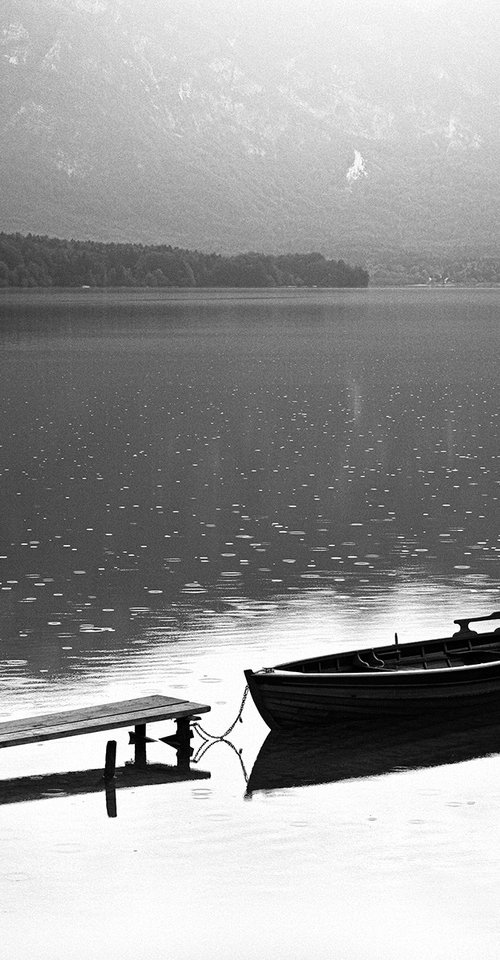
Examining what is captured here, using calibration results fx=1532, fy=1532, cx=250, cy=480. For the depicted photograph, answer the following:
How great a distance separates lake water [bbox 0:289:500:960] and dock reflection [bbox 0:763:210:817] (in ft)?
0.46

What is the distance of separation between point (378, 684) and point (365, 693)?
0.24 metres

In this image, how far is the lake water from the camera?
634 inches

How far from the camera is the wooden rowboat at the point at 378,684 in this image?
852 inches

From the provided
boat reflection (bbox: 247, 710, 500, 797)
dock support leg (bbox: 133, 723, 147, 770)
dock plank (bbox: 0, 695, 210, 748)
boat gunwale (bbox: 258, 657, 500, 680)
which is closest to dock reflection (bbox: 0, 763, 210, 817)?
dock support leg (bbox: 133, 723, 147, 770)

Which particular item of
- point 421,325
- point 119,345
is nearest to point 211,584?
point 119,345

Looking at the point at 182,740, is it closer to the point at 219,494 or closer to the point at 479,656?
the point at 479,656

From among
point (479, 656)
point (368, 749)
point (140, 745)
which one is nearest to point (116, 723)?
point (140, 745)

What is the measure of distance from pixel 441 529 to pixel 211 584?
363 inches

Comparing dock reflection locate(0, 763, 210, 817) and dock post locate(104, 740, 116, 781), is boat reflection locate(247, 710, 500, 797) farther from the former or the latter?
dock post locate(104, 740, 116, 781)

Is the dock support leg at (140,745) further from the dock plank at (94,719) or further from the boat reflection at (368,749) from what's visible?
the boat reflection at (368,749)

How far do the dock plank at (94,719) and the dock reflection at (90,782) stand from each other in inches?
22.4

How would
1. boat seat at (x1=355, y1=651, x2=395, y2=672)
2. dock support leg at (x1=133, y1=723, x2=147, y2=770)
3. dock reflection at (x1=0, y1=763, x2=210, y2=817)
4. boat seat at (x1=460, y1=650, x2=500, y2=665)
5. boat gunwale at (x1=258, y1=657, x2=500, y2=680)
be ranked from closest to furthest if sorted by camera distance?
1. dock reflection at (x1=0, y1=763, x2=210, y2=817)
2. dock support leg at (x1=133, y1=723, x2=147, y2=770)
3. boat gunwale at (x1=258, y1=657, x2=500, y2=680)
4. boat seat at (x1=355, y1=651, x2=395, y2=672)
5. boat seat at (x1=460, y1=650, x2=500, y2=665)

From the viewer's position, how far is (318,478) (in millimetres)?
50188

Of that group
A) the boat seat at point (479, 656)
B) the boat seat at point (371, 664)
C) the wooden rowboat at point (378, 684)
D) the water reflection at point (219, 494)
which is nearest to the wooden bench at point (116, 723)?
the wooden rowboat at point (378, 684)
